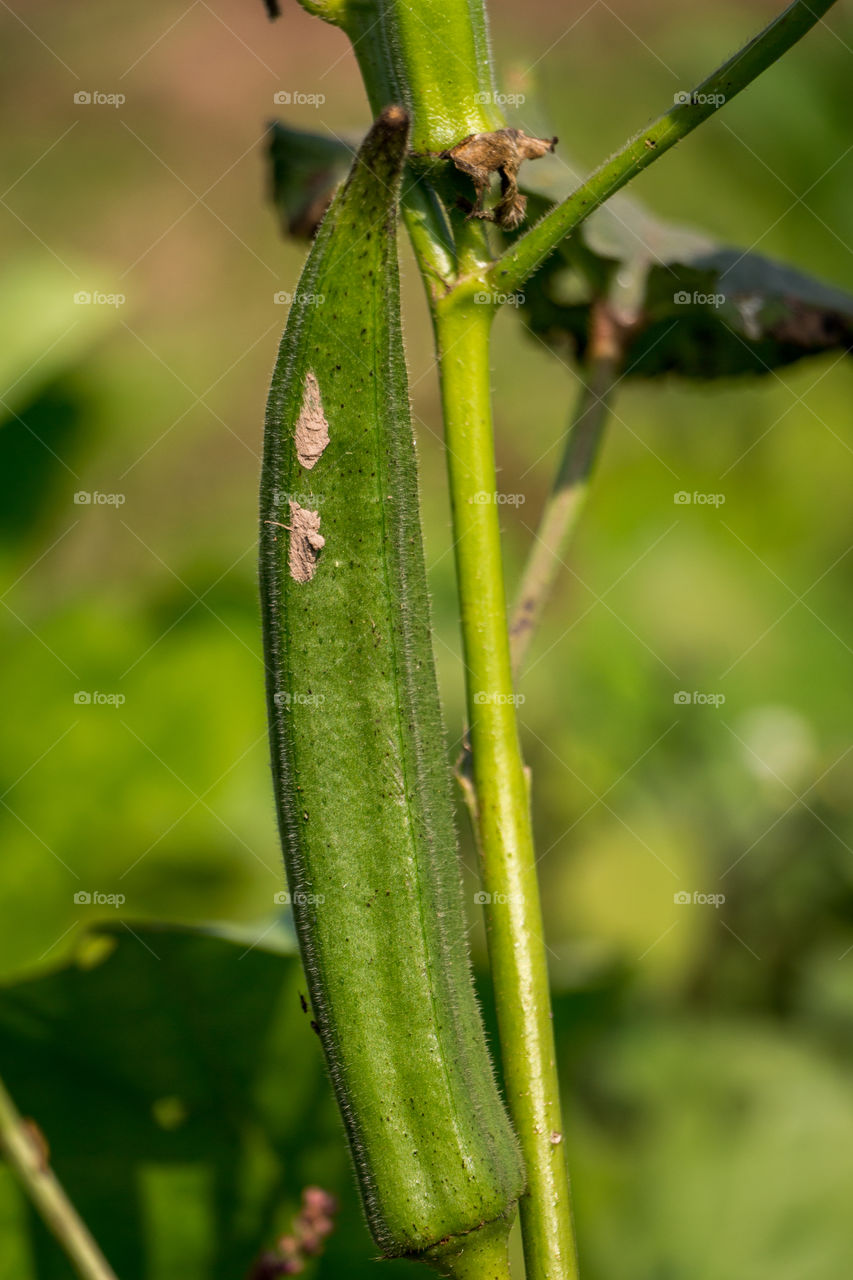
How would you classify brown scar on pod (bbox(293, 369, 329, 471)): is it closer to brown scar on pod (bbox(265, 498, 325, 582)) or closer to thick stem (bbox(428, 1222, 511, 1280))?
brown scar on pod (bbox(265, 498, 325, 582))

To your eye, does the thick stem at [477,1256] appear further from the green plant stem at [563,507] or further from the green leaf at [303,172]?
the green leaf at [303,172]

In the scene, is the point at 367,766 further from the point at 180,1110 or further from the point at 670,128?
the point at 180,1110

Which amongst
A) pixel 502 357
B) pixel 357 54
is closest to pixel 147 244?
pixel 502 357

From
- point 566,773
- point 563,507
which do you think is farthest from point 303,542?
point 566,773

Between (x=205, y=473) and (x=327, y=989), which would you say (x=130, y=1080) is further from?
(x=205, y=473)

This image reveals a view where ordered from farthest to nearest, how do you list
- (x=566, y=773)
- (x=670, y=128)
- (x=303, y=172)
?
(x=566, y=773) < (x=303, y=172) < (x=670, y=128)

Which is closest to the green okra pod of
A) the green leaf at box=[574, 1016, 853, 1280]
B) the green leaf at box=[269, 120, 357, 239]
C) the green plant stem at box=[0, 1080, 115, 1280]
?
the green plant stem at box=[0, 1080, 115, 1280]

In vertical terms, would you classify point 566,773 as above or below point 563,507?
below

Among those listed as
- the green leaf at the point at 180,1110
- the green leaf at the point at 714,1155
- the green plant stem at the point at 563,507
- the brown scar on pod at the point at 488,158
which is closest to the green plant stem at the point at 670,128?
the brown scar on pod at the point at 488,158
